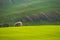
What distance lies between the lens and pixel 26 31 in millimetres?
2842

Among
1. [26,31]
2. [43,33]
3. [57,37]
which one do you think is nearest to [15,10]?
[26,31]

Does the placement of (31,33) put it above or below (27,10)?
below

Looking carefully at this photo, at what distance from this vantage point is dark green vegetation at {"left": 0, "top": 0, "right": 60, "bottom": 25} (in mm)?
2850

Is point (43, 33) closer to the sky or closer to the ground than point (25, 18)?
closer to the ground

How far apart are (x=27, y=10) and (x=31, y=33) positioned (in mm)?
400

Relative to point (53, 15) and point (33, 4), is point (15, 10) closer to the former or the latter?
point (33, 4)

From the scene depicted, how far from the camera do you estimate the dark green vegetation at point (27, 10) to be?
9.35ft

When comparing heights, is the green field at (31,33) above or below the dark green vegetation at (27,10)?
below

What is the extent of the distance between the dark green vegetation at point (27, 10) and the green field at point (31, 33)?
0.09 m

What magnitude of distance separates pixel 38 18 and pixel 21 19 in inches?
11.4

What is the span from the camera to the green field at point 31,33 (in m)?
2.76

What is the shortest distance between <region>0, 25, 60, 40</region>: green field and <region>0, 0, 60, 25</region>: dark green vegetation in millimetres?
88

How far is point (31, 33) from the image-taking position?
282cm

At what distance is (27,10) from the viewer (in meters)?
2.90
